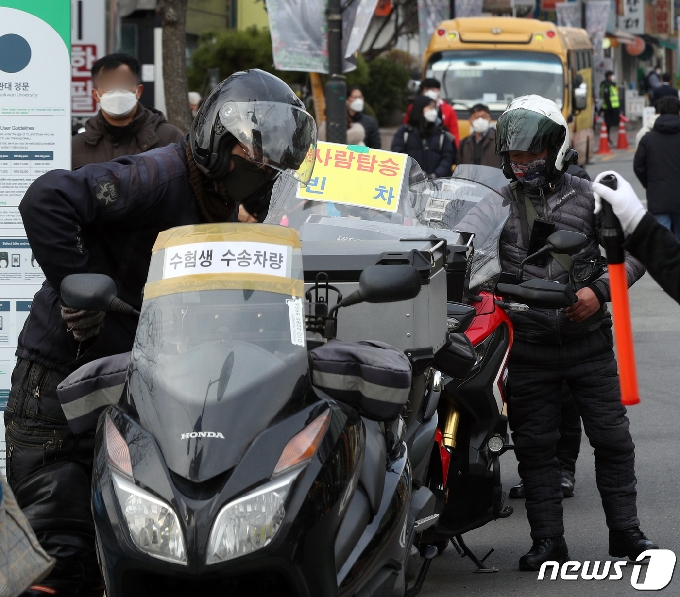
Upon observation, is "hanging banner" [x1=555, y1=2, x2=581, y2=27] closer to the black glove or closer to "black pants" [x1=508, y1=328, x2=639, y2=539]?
"black pants" [x1=508, y1=328, x2=639, y2=539]

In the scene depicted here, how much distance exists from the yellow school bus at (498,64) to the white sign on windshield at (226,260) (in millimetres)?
18103

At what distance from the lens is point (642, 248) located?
3686 millimetres

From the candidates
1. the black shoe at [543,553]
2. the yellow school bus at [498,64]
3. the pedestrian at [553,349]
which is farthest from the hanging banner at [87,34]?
the yellow school bus at [498,64]

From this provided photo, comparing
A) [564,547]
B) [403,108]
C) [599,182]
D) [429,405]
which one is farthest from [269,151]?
[403,108]

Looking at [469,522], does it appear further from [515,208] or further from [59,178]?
[59,178]

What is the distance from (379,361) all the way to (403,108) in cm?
3020

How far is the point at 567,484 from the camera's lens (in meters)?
7.06

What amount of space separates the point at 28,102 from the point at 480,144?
9.37 metres

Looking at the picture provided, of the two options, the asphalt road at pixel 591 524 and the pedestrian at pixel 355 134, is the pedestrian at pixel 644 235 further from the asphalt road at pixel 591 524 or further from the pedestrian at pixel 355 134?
the pedestrian at pixel 355 134

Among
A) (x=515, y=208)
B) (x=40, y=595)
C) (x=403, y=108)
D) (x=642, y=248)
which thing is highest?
(x=642, y=248)

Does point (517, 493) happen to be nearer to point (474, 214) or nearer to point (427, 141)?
point (474, 214)

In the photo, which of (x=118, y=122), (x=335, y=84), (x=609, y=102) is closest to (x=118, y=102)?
(x=118, y=122)

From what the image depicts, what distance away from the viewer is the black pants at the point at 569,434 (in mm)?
6891

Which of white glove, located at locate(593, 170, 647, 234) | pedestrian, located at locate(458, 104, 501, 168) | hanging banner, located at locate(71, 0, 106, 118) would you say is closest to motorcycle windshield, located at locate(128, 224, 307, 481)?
white glove, located at locate(593, 170, 647, 234)
